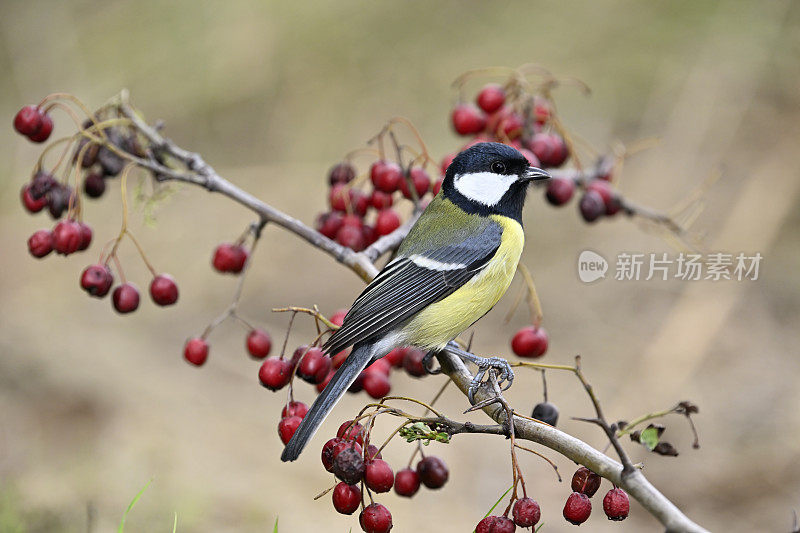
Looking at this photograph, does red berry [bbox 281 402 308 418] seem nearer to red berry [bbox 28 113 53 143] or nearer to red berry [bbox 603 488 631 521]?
red berry [bbox 603 488 631 521]

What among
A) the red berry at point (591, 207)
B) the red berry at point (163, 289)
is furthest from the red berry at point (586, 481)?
the red berry at point (163, 289)

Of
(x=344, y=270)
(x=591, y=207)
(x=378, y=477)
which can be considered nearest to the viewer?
(x=378, y=477)

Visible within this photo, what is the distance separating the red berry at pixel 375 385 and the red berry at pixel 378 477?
0.49 metres

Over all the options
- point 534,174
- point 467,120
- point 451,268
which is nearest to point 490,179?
point 534,174

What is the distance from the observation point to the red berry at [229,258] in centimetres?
224

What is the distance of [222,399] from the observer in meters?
3.78

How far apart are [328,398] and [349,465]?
0.30 m

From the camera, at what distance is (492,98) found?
2439 millimetres

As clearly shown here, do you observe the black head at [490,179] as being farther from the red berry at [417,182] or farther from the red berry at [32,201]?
the red berry at [32,201]

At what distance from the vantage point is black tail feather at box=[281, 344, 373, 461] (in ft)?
5.15

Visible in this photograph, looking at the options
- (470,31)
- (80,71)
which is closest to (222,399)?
(80,71)

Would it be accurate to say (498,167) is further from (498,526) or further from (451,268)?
(498,526)

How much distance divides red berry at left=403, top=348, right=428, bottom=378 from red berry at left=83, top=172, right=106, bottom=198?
3.11 ft

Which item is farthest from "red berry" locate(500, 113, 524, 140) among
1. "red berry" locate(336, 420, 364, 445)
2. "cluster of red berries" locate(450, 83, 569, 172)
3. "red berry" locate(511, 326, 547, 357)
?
"red berry" locate(336, 420, 364, 445)
